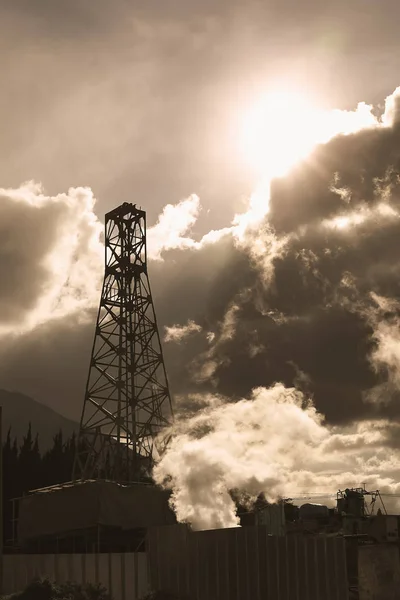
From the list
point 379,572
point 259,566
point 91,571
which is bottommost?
point 379,572

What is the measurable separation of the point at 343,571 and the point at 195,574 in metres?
5.19

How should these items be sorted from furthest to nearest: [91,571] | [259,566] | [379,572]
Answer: [379,572], [91,571], [259,566]

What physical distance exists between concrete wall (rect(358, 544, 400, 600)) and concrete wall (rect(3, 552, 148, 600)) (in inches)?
452

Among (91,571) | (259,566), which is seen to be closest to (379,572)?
(259,566)

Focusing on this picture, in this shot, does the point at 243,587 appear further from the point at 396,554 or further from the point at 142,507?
the point at 142,507

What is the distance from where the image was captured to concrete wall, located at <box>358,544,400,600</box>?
35844mm

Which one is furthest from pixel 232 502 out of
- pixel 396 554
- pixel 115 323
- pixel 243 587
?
pixel 115 323

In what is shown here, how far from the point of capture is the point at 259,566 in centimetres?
2823

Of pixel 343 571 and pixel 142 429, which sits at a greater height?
pixel 142 429

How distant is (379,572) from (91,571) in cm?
1304

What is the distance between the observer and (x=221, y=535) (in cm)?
2861

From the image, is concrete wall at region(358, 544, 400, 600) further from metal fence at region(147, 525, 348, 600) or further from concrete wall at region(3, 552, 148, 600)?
concrete wall at region(3, 552, 148, 600)

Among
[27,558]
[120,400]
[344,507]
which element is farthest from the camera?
[344,507]

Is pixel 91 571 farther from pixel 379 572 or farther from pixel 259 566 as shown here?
pixel 379 572
